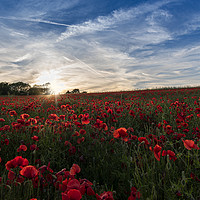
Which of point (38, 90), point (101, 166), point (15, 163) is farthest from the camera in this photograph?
point (38, 90)

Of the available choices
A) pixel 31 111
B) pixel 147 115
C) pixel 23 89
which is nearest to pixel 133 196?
pixel 147 115

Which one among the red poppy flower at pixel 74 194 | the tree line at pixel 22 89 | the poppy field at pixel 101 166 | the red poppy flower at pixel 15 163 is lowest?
the poppy field at pixel 101 166

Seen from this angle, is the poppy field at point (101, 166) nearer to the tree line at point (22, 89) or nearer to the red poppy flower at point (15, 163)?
the red poppy flower at point (15, 163)

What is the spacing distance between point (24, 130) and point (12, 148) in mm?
399

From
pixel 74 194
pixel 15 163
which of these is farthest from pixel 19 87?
pixel 74 194

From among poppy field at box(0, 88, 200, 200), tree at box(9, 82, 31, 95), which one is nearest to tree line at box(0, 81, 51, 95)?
tree at box(9, 82, 31, 95)

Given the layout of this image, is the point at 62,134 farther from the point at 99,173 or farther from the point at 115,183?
the point at 115,183

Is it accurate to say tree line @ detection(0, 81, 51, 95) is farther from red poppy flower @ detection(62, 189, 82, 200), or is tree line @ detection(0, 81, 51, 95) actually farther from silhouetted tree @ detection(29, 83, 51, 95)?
red poppy flower @ detection(62, 189, 82, 200)

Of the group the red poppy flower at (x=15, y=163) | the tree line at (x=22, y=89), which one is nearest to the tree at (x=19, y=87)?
the tree line at (x=22, y=89)

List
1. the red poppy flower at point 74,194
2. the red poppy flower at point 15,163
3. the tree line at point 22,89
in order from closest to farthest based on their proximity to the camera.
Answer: the red poppy flower at point 74,194 → the red poppy flower at point 15,163 → the tree line at point 22,89

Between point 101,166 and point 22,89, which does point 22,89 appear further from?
point 101,166

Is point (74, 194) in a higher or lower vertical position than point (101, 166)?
higher

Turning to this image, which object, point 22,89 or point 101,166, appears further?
point 22,89

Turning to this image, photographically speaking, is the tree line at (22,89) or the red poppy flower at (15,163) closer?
the red poppy flower at (15,163)
